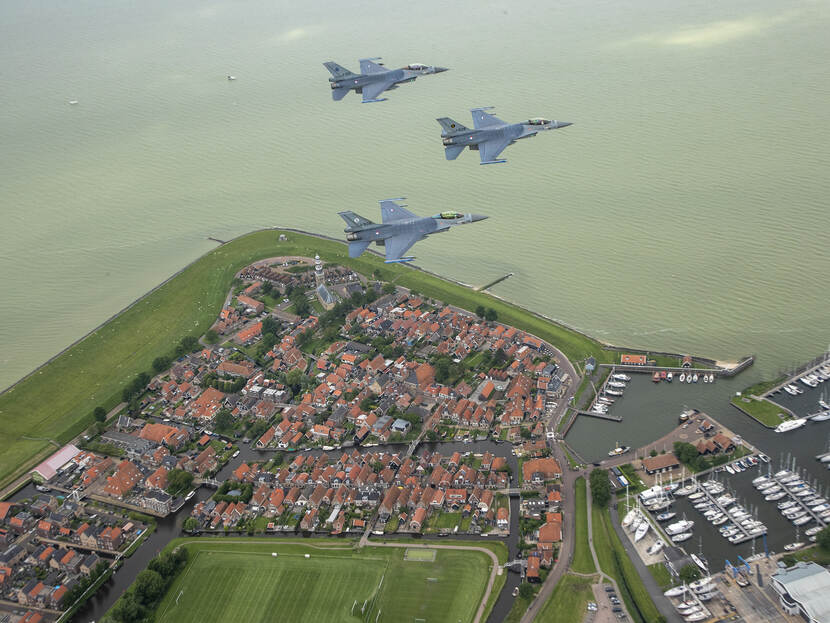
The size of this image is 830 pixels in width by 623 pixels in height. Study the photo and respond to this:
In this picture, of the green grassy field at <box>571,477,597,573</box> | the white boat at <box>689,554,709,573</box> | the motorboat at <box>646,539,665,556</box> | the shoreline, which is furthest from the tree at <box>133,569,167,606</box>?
the white boat at <box>689,554,709,573</box>

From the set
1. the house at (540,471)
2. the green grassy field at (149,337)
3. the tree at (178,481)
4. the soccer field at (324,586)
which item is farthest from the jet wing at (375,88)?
the soccer field at (324,586)

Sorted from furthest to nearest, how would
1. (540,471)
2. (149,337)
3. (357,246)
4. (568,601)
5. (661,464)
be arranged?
(149,337) → (357,246) → (540,471) → (661,464) → (568,601)

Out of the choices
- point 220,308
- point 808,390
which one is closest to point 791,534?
point 808,390

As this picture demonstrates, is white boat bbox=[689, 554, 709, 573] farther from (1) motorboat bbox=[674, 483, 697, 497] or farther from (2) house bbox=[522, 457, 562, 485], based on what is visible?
(2) house bbox=[522, 457, 562, 485]

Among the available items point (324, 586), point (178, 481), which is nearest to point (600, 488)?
point (324, 586)

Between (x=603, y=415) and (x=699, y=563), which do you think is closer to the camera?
(x=699, y=563)

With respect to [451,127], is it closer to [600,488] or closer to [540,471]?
[540,471]

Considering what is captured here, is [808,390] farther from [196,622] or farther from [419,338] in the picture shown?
[196,622]
